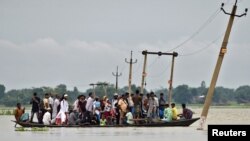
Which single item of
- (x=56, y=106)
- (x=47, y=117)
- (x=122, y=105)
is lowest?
(x=47, y=117)

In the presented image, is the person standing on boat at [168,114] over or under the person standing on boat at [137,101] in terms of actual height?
under

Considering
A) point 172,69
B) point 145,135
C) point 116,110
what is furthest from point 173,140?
point 172,69

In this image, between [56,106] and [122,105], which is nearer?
[122,105]

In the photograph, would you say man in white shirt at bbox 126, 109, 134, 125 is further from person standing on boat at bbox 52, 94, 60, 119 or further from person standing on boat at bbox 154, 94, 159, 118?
person standing on boat at bbox 52, 94, 60, 119

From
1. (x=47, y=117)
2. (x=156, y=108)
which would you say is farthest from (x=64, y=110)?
(x=156, y=108)

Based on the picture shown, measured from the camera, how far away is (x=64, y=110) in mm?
40094

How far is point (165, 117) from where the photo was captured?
134ft

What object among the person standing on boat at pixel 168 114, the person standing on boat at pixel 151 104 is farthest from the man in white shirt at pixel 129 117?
the person standing on boat at pixel 168 114

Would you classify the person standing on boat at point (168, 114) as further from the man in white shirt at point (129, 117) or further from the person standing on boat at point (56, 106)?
the person standing on boat at point (56, 106)

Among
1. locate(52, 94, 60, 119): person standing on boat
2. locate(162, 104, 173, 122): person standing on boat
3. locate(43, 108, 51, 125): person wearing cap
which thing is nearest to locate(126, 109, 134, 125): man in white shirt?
locate(162, 104, 173, 122): person standing on boat

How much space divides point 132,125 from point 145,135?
6.45m

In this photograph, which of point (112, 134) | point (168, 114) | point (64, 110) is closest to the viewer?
point (112, 134)

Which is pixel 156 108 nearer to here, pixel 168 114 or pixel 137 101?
pixel 168 114

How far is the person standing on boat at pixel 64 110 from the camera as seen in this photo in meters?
39.8
